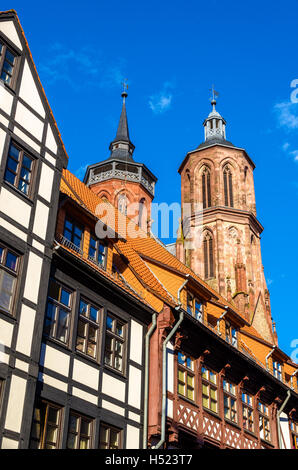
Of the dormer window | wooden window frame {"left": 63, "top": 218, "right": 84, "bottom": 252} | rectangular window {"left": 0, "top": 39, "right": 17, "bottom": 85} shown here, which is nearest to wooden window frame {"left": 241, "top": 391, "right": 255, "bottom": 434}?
the dormer window

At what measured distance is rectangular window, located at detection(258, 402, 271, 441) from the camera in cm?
2540

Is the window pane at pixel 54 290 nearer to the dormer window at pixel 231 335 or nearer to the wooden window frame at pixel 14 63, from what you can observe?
the wooden window frame at pixel 14 63

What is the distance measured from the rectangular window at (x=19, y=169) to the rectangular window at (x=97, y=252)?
131 inches

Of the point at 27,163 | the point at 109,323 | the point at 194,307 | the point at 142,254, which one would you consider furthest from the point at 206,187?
the point at 27,163

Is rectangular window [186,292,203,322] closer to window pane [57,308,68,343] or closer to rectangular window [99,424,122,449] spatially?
rectangular window [99,424,122,449]

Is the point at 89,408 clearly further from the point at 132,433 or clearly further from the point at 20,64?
the point at 20,64

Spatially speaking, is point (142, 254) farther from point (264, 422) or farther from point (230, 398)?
point (264, 422)

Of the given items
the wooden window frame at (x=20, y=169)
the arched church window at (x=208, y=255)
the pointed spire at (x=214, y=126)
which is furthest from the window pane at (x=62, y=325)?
the pointed spire at (x=214, y=126)

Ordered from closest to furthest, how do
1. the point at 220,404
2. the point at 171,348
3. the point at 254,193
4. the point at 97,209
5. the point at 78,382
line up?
the point at 78,382
the point at 171,348
the point at 220,404
the point at 97,209
the point at 254,193

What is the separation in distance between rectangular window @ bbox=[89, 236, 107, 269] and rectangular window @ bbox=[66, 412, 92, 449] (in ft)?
15.9

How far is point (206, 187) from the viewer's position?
70.0 m

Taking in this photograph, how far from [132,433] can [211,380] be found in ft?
18.4

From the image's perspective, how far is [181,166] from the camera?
243 feet
